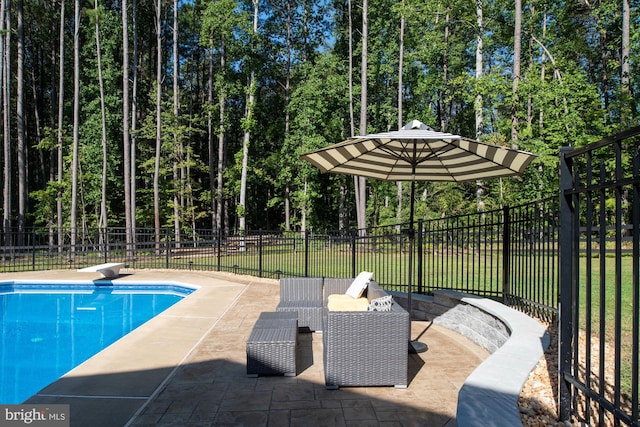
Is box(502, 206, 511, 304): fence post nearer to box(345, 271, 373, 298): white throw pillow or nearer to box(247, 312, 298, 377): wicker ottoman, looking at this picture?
box(345, 271, 373, 298): white throw pillow

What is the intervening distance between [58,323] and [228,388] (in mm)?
6416

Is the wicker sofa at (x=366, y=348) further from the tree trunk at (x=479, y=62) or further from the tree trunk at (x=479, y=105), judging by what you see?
the tree trunk at (x=479, y=62)

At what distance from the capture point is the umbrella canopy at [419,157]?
4.82 m

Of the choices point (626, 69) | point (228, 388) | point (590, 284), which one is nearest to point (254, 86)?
point (626, 69)

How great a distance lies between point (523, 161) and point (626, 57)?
A: 12666 millimetres

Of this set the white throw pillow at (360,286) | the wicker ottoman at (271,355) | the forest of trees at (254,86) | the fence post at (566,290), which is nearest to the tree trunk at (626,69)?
the forest of trees at (254,86)

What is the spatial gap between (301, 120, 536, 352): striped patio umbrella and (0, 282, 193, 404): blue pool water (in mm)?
4662

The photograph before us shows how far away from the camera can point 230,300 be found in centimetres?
899

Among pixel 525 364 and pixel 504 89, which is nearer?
pixel 525 364

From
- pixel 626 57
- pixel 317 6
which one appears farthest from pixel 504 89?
pixel 317 6

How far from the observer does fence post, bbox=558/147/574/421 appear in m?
2.83

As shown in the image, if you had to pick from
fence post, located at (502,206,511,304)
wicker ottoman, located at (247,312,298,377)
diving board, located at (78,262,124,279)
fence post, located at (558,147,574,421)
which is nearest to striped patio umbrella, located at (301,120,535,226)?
fence post, located at (502,206,511,304)

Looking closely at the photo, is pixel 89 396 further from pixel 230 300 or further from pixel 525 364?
pixel 230 300

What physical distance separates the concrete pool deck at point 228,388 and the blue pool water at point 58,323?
3.63 feet
